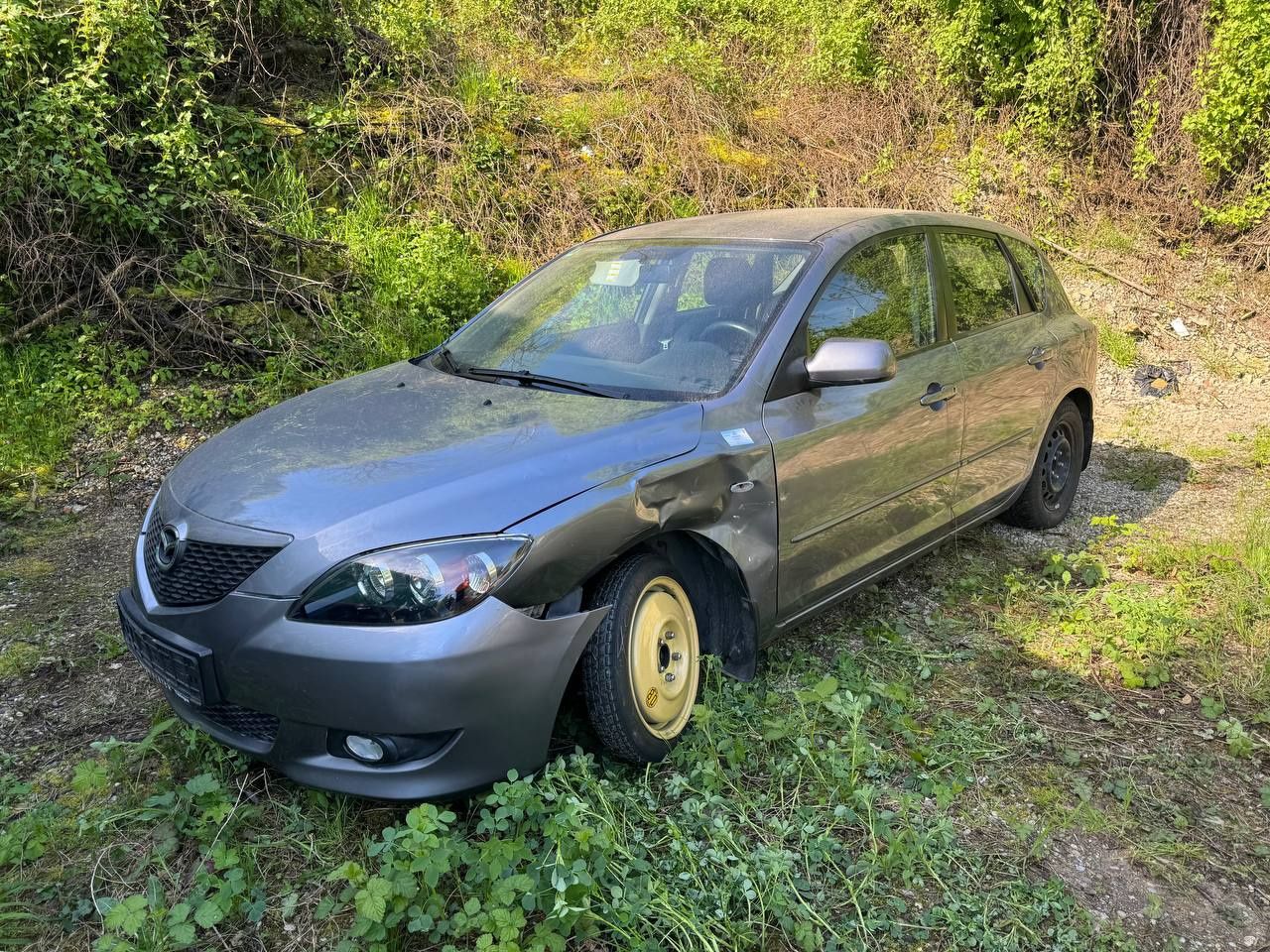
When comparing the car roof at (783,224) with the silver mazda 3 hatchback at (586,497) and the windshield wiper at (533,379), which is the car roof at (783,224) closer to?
the silver mazda 3 hatchback at (586,497)

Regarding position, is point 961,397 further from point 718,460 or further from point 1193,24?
Result: point 1193,24

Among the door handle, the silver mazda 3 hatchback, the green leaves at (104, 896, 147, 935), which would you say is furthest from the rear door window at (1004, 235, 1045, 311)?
the green leaves at (104, 896, 147, 935)

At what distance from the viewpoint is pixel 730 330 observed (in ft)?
11.1

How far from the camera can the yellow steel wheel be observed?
2.78 m

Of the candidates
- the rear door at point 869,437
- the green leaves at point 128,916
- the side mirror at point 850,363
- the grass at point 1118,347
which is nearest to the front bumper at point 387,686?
the green leaves at point 128,916

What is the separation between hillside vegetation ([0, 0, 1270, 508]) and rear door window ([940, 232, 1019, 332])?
367 centimetres

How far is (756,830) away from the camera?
2.71 metres

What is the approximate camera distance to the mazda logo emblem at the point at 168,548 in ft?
8.67

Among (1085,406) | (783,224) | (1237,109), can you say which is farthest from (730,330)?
(1237,109)

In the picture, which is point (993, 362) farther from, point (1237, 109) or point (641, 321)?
point (1237, 109)

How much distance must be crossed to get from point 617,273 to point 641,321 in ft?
1.31

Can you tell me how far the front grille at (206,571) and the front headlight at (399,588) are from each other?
0.20 m

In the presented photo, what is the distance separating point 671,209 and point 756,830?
6850 millimetres

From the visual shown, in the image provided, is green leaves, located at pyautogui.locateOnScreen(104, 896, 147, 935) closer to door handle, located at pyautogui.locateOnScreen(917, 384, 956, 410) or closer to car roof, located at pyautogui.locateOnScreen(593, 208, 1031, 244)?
car roof, located at pyautogui.locateOnScreen(593, 208, 1031, 244)
